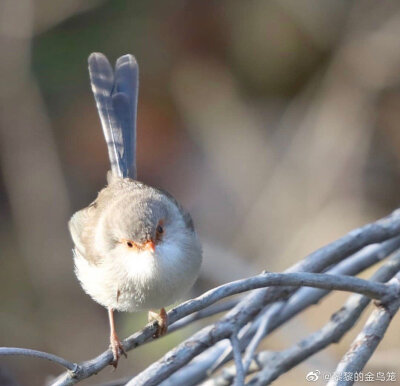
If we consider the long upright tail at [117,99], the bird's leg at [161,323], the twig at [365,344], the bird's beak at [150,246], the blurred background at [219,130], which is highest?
the blurred background at [219,130]

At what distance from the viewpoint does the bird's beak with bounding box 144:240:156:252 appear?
8.78 ft

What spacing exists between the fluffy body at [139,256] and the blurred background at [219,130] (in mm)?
2277

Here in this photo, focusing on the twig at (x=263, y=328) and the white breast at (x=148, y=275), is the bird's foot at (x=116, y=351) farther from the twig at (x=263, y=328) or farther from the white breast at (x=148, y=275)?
the twig at (x=263, y=328)

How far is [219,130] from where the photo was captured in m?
6.24

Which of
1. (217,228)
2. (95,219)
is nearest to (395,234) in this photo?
(95,219)

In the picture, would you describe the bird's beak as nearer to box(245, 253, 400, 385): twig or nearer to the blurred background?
box(245, 253, 400, 385): twig

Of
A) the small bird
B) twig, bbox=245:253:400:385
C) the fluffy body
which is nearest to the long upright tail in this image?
the small bird

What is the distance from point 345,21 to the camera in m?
5.71

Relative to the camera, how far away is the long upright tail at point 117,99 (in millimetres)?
3566

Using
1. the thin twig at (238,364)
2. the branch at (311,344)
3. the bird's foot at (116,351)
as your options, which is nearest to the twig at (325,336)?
the branch at (311,344)

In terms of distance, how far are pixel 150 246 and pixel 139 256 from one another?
5 cm

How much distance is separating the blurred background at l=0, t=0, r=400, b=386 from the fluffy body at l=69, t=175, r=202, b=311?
2.28m

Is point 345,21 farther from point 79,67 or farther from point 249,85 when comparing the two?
point 79,67

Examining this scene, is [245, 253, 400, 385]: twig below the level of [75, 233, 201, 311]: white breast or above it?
below
